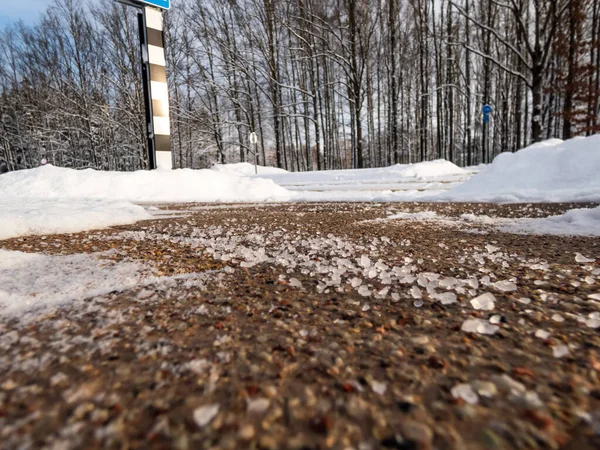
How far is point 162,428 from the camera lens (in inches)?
17.9

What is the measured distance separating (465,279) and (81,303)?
4.22 ft

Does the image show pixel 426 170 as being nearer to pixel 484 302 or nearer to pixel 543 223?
pixel 543 223

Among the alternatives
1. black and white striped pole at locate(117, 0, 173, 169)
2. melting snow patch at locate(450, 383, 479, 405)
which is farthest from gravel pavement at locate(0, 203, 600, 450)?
black and white striped pole at locate(117, 0, 173, 169)

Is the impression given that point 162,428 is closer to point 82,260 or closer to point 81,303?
point 81,303

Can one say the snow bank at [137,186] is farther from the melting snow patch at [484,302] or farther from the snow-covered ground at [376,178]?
the melting snow patch at [484,302]

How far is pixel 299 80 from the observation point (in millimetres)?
21484

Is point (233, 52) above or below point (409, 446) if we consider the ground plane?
above

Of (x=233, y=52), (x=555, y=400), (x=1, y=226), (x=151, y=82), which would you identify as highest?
(x=233, y=52)

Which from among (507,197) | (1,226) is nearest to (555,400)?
(1,226)

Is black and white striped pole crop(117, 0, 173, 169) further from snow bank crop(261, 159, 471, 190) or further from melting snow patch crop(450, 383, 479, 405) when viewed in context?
melting snow patch crop(450, 383, 479, 405)

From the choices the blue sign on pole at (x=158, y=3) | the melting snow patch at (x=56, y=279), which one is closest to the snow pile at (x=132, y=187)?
the melting snow patch at (x=56, y=279)

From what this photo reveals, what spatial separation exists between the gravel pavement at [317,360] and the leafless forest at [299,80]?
9.34 metres

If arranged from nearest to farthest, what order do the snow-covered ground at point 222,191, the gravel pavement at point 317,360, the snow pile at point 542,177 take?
the gravel pavement at point 317,360
the snow-covered ground at point 222,191
the snow pile at point 542,177

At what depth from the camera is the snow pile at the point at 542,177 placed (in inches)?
156
